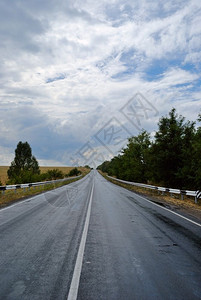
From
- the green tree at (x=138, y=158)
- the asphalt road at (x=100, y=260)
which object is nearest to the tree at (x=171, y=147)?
the green tree at (x=138, y=158)

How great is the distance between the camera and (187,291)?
407cm

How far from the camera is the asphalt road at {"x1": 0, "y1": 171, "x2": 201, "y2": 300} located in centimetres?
403

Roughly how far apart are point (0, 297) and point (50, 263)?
4.84 ft

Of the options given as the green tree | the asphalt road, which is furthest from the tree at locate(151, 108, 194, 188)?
the asphalt road

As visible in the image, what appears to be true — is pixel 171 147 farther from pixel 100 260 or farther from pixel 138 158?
pixel 100 260

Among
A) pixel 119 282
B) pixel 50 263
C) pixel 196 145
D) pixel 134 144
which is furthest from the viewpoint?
pixel 134 144

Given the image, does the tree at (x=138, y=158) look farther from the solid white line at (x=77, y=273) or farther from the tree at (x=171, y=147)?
the solid white line at (x=77, y=273)

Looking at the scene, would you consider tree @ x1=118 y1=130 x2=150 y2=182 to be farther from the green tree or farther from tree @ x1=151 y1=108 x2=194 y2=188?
tree @ x1=151 y1=108 x2=194 y2=188

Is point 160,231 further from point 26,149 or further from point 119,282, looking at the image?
point 26,149

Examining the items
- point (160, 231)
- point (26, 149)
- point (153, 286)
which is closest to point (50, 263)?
point (153, 286)

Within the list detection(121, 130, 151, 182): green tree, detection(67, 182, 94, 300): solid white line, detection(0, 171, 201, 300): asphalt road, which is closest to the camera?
detection(67, 182, 94, 300): solid white line

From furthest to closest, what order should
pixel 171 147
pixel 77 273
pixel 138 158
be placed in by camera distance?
pixel 138 158
pixel 171 147
pixel 77 273

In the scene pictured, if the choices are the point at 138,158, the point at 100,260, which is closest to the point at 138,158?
the point at 138,158

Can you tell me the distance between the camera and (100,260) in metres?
5.47
